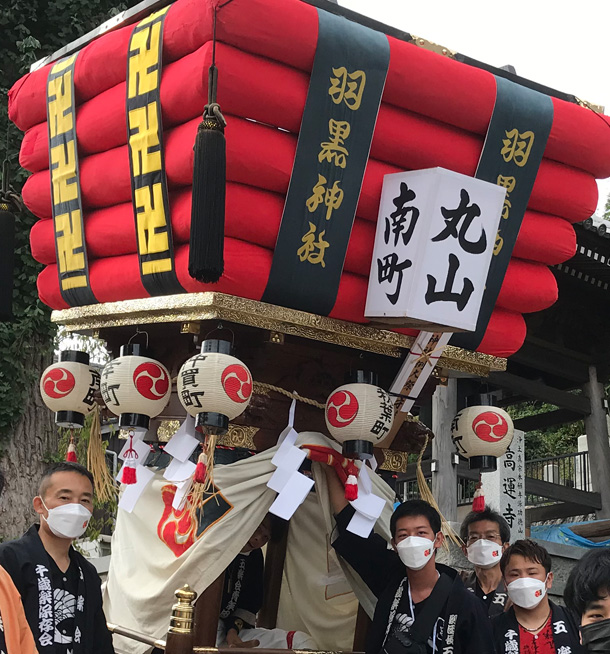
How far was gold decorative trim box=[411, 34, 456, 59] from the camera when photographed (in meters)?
4.60

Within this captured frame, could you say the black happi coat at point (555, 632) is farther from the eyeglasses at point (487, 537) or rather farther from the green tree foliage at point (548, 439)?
the green tree foliage at point (548, 439)

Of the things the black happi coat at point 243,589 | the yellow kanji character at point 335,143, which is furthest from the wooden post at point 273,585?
the yellow kanji character at point 335,143

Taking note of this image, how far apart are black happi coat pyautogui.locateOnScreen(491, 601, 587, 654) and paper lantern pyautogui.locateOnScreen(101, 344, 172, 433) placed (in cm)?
200

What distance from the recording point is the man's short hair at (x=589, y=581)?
10.2ft

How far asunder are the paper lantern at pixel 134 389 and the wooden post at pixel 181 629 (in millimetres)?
975

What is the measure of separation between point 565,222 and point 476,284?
104cm

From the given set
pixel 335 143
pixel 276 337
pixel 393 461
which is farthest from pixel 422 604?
pixel 335 143

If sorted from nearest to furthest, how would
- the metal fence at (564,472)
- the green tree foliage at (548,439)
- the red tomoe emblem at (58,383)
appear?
the red tomoe emblem at (58,383)
the metal fence at (564,472)
the green tree foliage at (548,439)

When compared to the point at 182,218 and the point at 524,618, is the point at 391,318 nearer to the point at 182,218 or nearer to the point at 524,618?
the point at 182,218

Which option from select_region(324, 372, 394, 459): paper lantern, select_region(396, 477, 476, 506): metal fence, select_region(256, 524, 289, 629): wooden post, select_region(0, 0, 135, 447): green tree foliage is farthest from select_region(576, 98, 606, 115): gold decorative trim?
select_region(396, 477, 476, 506): metal fence

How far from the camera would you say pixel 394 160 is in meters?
4.59

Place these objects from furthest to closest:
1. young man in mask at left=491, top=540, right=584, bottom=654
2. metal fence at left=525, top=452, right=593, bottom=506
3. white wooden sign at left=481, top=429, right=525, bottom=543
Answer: metal fence at left=525, top=452, right=593, bottom=506
white wooden sign at left=481, top=429, right=525, bottom=543
young man in mask at left=491, top=540, right=584, bottom=654

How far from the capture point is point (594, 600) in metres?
3.12

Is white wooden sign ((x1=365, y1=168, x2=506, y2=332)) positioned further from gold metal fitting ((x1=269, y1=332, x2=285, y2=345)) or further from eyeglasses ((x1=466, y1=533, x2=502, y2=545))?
eyeglasses ((x1=466, y1=533, x2=502, y2=545))
